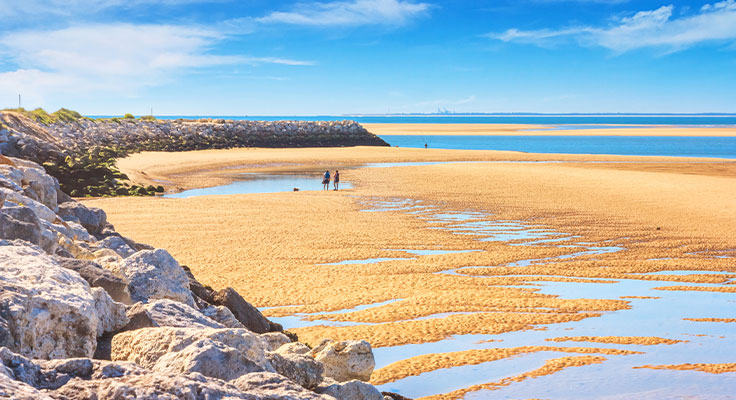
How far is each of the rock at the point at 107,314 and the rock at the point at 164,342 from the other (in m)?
0.29

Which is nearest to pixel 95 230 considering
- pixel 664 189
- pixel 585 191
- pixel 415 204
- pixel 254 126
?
pixel 415 204

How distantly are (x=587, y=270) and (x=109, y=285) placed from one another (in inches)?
459

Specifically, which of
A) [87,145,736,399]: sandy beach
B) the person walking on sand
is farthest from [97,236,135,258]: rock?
the person walking on sand

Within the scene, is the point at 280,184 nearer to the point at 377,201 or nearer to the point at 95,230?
the point at 377,201

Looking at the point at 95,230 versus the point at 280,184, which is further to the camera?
the point at 280,184

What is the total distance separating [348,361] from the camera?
24.1 ft

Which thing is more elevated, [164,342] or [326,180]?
[164,342]

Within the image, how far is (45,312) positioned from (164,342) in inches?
31.4

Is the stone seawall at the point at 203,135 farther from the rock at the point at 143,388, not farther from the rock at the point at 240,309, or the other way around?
the rock at the point at 143,388

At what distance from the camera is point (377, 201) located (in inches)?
1103

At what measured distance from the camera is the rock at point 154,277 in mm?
7121

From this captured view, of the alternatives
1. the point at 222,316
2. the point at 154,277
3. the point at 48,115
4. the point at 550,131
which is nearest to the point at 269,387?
the point at 154,277

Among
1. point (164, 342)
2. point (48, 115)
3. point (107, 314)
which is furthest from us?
point (48, 115)

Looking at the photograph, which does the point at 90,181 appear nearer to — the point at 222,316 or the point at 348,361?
the point at 222,316
